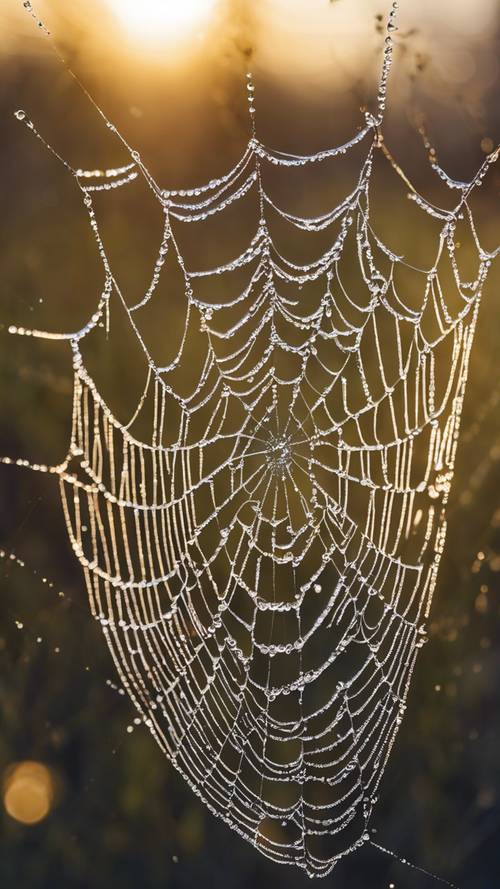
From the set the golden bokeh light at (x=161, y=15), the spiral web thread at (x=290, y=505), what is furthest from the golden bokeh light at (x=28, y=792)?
the golden bokeh light at (x=161, y=15)

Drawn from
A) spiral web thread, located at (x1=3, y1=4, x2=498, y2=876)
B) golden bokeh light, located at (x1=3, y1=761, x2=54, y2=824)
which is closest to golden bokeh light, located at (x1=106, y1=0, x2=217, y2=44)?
spiral web thread, located at (x1=3, y1=4, x2=498, y2=876)

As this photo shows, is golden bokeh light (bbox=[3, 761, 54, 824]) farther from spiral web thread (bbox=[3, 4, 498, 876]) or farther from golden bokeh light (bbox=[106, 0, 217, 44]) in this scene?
golden bokeh light (bbox=[106, 0, 217, 44])

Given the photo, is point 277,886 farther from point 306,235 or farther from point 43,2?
point 43,2

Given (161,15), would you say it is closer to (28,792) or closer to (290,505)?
(290,505)

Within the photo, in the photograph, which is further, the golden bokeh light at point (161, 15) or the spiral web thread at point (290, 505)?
the spiral web thread at point (290, 505)

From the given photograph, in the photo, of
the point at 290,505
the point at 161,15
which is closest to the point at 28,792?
the point at 290,505

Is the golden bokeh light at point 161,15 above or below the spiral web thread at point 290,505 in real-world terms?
above

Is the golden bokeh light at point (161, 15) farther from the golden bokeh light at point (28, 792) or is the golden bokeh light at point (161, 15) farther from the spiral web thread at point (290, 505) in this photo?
the golden bokeh light at point (28, 792)
